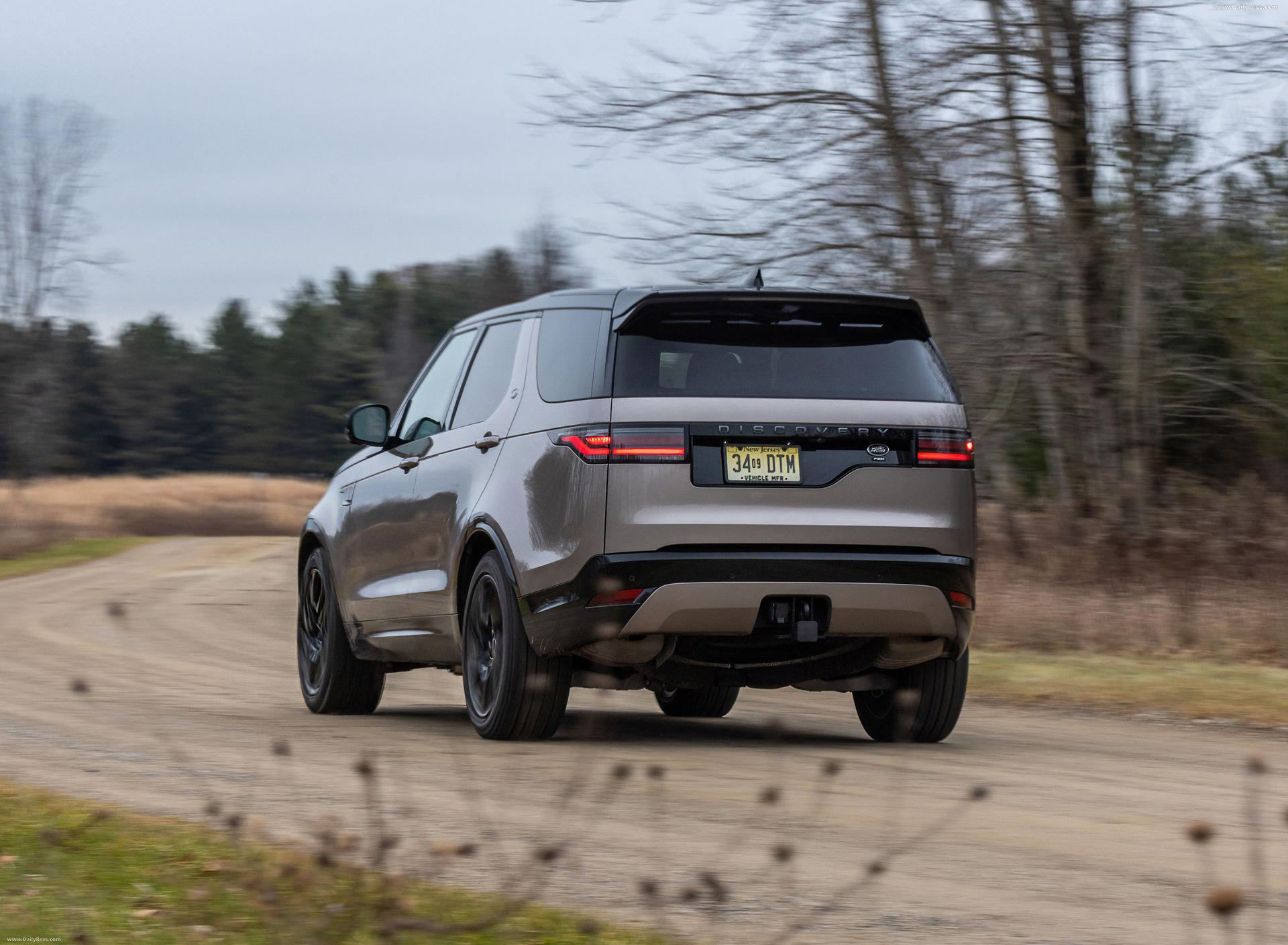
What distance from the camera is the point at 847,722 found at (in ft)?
34.2

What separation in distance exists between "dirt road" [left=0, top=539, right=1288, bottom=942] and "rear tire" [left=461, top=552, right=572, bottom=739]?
5.7 inches

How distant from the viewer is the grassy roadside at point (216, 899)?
4156 mm

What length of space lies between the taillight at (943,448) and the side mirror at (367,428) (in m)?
3.09

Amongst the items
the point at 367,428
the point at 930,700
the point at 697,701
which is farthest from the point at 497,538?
the point at 697,701

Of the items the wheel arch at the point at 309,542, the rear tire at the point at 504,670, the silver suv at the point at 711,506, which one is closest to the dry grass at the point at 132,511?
the wheel arch at the point at 309,542

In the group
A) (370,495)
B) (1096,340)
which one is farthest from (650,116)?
(370,495)

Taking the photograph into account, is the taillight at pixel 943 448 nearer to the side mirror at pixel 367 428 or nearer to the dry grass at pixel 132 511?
the side mirror at pixel 367 428

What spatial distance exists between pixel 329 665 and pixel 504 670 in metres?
2.48

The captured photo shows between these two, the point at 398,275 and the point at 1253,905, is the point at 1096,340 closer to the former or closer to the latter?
the point at 1253,905

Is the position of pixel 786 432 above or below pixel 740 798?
above

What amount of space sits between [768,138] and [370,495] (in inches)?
345

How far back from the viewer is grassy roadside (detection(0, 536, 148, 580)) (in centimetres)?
3222

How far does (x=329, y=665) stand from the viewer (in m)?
10.4

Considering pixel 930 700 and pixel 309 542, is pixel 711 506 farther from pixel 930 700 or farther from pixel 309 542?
pixel 309 542
